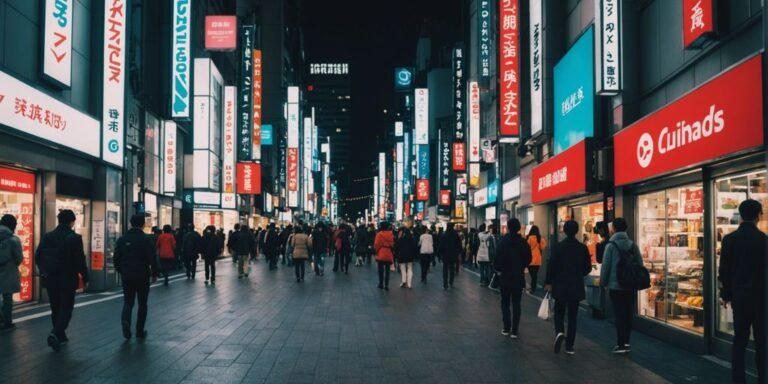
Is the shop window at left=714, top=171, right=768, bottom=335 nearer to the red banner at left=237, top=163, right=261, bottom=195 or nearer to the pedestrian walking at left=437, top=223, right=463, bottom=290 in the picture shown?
the pedestrian walking at left=437, top=223, right=463, bottom=290

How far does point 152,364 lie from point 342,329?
3826mm

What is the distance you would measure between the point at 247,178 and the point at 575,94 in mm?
30560

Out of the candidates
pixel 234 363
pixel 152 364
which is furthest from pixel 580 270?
pixel 152 364

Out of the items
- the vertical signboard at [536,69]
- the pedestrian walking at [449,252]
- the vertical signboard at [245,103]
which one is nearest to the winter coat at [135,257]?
the pedestrian walking at [449,252]

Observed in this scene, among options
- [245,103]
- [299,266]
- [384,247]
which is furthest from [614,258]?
[245,103]

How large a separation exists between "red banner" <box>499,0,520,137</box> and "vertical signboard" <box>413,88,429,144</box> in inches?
1602

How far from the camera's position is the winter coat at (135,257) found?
10477 millimetres

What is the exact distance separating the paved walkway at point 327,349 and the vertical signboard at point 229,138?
26.0 m

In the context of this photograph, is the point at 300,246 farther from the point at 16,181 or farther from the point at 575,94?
the point at 575,94

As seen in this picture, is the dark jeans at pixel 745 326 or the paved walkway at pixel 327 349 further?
the paved walkway at pixel 327 349

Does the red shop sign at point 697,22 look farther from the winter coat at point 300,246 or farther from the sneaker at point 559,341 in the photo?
the winter coat at point 300,246

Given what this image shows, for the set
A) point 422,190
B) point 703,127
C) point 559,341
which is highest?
point 422,190

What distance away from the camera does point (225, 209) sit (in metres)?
43.1

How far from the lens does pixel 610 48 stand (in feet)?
42.9
